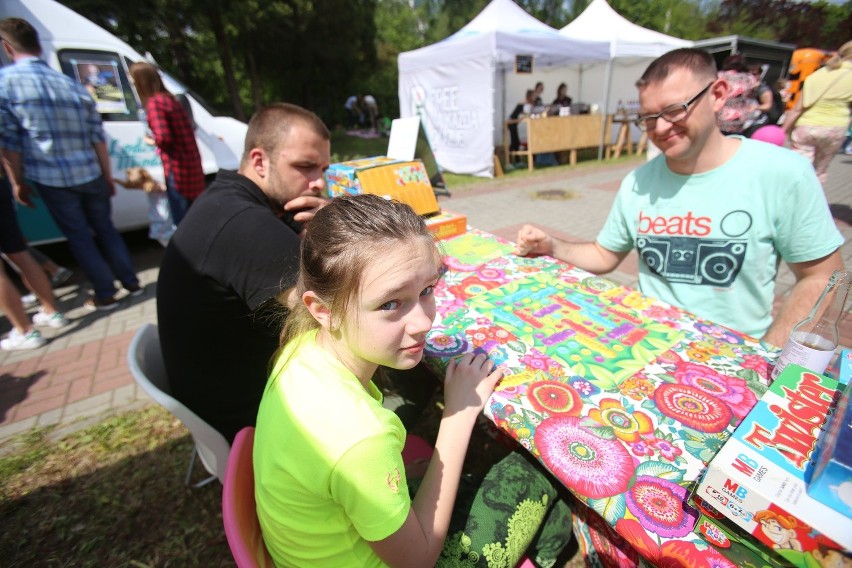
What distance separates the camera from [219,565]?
1.70 meters

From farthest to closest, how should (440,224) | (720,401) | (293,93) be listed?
(293,93) → (440,224) → (720,401)

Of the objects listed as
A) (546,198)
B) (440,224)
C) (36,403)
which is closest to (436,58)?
(546,198)

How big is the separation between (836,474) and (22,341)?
4719mm

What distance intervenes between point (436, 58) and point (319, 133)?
7.80 meters

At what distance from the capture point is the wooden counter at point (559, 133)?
9.00m

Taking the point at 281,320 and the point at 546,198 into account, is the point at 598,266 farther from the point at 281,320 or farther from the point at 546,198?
the point at 546,198

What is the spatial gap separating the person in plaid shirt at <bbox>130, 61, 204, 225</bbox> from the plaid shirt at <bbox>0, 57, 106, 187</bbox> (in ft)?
1.53

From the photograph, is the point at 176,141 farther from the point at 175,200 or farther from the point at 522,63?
the point at 522,63

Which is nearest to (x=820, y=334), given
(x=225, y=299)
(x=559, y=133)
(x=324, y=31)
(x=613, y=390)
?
(x=613, y=390)

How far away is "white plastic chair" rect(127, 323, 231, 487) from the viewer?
121 cm

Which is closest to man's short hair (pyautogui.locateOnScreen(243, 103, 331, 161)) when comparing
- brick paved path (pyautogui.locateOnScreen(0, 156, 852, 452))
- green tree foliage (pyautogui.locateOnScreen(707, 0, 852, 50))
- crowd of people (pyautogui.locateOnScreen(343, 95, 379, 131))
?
brick paved path (pyautogui.locateOnScreen(0, 156, 852, 452))

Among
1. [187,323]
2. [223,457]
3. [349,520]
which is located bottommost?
[223,457]

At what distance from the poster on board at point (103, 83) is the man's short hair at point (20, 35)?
4.46 ft

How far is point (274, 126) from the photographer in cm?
175
